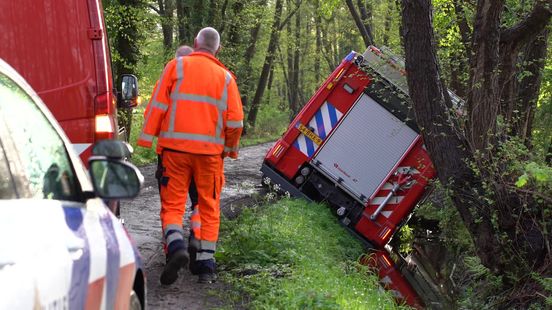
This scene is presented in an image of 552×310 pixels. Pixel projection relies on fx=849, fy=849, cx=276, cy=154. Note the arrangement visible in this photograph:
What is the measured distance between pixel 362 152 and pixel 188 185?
5.93 metres

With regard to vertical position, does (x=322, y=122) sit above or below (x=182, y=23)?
above

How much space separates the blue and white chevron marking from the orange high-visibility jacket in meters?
5.77

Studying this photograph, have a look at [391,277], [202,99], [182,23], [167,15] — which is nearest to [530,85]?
[391,277]

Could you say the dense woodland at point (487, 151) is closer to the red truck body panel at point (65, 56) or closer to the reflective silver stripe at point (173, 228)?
the reflective silver stripe at point (173, 228)

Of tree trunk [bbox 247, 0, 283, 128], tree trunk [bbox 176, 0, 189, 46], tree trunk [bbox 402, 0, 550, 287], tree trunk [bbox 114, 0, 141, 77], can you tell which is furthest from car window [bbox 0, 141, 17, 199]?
tree trunk [bbox 247, 0, 283, 128]

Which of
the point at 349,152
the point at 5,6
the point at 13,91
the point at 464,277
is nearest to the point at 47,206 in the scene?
the point at 13,91

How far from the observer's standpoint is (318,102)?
1264 cm

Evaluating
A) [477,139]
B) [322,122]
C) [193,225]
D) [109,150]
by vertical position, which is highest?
[109,150]

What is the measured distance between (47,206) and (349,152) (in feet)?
32.5

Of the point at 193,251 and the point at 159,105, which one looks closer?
the point at 159,105

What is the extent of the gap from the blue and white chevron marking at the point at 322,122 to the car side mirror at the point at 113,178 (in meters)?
9.48

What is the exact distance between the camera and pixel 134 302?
12.6ft

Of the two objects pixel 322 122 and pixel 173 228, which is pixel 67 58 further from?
pixel 322 122

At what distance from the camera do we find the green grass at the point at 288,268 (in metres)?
6.34
